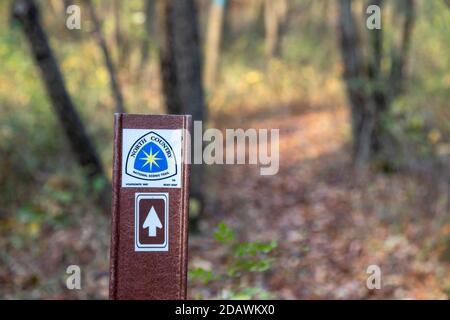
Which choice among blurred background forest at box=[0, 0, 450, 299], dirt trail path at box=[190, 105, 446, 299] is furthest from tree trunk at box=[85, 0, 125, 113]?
dirt trail path at box=[190, 105, 446, 299]

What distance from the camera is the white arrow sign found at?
11.2ft

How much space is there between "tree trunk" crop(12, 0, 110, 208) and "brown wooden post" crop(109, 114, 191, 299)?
5.39m

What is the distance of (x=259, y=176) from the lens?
42.2 ft

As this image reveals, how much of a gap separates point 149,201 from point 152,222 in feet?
0.37

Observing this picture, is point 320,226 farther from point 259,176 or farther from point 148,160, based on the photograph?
point 148,160

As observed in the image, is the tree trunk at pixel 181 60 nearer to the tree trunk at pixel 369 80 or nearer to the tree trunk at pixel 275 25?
the tree trunk at pixel 369 80

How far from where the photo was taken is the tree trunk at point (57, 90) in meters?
8.17

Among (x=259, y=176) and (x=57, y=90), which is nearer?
(x=57, y=90)

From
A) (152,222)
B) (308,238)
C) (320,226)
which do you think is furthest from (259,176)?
(152,222)

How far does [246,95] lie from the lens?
19.8m

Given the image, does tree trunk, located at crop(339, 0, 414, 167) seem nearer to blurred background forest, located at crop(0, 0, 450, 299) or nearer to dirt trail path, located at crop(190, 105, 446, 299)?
blurred background forest, located at crop(0, 0, 450, 299)

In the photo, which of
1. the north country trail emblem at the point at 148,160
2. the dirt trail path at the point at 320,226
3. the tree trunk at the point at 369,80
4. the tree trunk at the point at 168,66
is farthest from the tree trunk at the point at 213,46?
the north country trail emblem at the point at 148,160

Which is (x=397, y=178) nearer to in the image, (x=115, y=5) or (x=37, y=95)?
(x=37, y=95)

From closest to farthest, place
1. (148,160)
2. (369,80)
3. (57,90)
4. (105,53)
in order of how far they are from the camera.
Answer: (148,160), (57,90), (105,53), (369,80)
